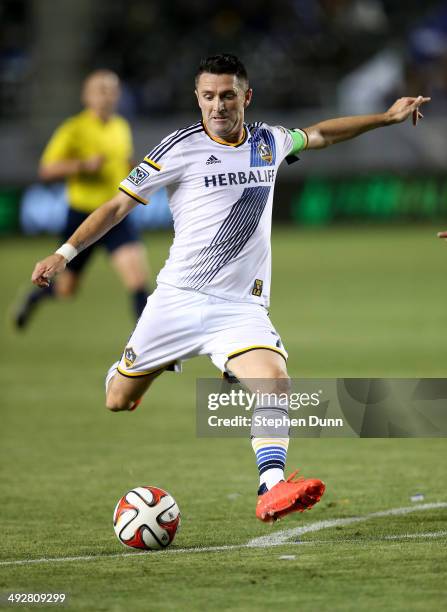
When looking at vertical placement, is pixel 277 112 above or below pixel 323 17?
below

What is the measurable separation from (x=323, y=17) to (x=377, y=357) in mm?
17026

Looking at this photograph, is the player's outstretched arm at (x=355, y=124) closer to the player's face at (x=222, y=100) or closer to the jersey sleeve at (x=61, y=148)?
the player's face at (x=222, y=100)

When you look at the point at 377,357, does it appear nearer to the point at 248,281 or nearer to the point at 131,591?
the point at 248,281

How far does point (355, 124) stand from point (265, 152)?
0.72 m

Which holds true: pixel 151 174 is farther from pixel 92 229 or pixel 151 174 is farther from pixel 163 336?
pixel 163 336

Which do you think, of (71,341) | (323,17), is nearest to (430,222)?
(323,17)

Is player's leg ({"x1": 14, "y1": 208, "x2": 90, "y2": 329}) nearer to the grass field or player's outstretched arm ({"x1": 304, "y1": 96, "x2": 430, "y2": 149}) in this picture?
the grass field

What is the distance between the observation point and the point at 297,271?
63.9 ft

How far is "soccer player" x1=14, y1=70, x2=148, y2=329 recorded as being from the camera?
1206 cm

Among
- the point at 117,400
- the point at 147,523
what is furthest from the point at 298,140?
the point at 147,523

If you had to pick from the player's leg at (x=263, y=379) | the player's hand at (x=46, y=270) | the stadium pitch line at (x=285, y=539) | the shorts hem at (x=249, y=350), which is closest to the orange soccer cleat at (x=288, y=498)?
the player's leg at (x=263, y=379)

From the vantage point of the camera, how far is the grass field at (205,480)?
5.01 meters

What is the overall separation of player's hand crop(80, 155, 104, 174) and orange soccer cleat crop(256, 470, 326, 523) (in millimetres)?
6821

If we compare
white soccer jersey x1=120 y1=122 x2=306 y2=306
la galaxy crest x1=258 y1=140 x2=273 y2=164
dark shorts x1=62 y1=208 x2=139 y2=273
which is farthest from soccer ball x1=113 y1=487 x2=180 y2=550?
dark shorts x1=62 y1=208 x2=139 y2=273
